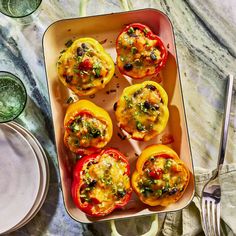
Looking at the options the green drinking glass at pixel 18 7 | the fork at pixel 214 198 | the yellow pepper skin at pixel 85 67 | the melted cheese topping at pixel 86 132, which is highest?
the green drinking glass at pixel 18 7

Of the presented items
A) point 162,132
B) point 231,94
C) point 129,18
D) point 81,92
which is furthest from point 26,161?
point 231,94

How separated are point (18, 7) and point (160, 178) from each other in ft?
2.96

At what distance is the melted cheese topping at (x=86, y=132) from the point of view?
80.4 inches

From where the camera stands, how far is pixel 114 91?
2184 mm

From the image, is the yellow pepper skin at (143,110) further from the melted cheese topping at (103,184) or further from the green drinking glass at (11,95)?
the green drinking glass at (11,95)

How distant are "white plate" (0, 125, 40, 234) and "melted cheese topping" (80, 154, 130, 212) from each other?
22cm

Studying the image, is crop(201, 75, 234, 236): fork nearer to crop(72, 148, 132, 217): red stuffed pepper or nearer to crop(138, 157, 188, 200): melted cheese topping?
crop(138, 157, 188, 200): melted cheese topping

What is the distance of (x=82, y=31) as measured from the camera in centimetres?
214

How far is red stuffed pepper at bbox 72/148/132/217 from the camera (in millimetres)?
2039

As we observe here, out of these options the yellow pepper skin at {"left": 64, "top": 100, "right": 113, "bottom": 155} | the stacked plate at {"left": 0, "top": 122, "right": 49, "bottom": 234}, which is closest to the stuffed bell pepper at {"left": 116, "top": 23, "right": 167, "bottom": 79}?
the yellow pepper skin at {"left": 64, "top": 100, "right": 113, "bottom": 155}

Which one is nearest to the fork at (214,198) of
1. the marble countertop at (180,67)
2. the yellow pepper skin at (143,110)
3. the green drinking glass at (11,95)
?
the marble countertop at (180,67)

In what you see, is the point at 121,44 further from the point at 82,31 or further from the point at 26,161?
the point at 26,161

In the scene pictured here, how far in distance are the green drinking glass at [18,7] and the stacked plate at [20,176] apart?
0.46m

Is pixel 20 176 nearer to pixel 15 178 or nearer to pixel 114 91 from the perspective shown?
pixel 15 178
